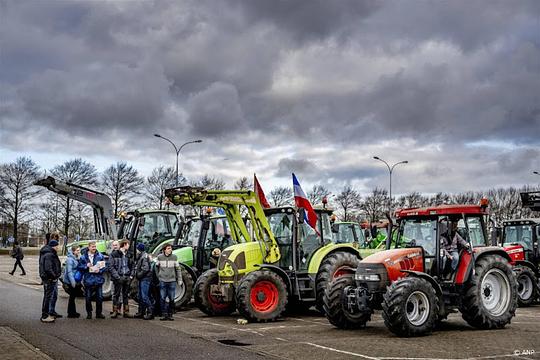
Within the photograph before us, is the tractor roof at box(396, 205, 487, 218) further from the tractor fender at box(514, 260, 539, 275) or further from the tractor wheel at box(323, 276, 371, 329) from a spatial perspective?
the tractor fender at box(514, 260, 539, 275)

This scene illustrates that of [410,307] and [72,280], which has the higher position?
[72,280]

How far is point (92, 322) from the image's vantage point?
1474 cm

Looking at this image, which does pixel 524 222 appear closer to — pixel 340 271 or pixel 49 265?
pixel 340 271

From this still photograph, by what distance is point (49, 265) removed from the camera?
14977mm

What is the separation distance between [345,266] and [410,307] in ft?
12.5

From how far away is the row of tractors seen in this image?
1254 centimetres

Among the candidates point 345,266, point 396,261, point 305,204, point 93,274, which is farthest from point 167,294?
point 396,261

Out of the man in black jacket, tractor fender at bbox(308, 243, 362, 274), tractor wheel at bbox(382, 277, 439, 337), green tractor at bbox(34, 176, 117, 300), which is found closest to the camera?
tractor wheel at bbox(382, 277, 439, 337)

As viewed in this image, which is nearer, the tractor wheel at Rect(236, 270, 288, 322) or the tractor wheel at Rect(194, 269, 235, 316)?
the tractor wheel at Rect(236, 270, 288, 322)

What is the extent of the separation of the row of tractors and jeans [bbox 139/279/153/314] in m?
0.79

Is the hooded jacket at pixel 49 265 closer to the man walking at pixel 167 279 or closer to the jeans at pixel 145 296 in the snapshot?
the jeans at pixel 145 296

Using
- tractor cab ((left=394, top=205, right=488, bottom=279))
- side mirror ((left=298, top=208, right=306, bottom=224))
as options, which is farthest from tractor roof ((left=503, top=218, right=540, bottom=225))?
side mirror ((left=298, top=208, right=306, bottom=224))

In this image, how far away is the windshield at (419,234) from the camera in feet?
43.2

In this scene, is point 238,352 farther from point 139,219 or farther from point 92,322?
point 139,219
